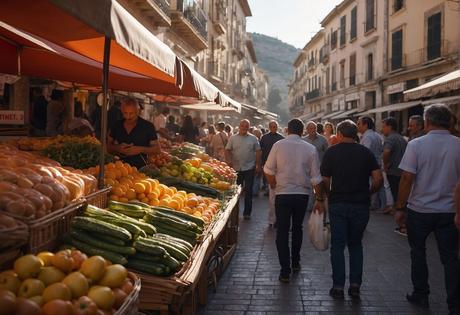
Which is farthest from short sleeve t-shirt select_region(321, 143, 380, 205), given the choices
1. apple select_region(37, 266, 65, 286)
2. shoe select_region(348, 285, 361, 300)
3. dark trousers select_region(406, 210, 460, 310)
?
apple select_region(37, 266, 65, 286)

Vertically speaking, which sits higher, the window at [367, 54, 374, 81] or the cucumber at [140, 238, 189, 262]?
the window at [367, 54, 374, 81]

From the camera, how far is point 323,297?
5.50 m

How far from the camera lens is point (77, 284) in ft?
8.48

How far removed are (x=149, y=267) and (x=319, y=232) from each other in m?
2.81

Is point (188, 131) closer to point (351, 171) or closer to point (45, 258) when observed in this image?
point (351, 171)

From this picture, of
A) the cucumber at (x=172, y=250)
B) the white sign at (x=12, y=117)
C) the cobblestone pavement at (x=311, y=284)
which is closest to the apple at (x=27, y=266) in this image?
the cucumber at (x=172, y=250)

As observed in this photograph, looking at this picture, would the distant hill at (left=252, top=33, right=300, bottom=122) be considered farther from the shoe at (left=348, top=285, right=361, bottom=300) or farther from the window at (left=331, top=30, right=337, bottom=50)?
the shoe at (left=348, top=285, right=361, bottom=300)

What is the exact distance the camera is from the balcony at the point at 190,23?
23.0 m

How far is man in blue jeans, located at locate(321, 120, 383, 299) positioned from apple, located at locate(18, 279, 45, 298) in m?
3.60

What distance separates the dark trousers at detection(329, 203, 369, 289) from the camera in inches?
215

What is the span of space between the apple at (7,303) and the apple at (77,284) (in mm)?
380

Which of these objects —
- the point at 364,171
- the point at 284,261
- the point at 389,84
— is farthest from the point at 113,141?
the point at 389,84

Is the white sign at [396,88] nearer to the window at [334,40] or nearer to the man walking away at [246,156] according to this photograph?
the window at [334,40]

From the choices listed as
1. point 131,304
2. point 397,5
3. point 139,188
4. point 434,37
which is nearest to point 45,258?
point 131,304
